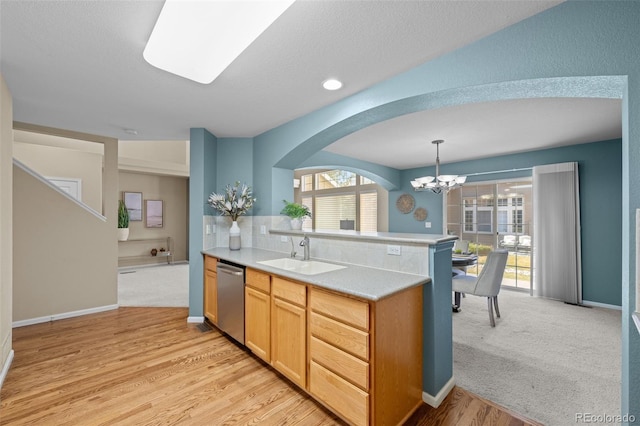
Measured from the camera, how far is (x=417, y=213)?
629 centimetres

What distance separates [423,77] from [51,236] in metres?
4.48

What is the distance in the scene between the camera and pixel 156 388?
2.11m

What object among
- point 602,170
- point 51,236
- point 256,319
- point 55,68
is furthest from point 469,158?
point 51,236

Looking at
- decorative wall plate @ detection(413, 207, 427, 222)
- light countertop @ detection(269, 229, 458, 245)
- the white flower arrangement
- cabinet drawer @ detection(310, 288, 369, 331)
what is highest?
the white flower arrangement

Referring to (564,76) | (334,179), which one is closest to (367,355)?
(564,76)

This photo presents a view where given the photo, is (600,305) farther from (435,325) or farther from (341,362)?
(341,362)

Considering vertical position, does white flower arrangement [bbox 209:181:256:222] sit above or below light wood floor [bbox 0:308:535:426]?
above

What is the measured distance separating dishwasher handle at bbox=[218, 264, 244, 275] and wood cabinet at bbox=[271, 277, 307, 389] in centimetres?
55

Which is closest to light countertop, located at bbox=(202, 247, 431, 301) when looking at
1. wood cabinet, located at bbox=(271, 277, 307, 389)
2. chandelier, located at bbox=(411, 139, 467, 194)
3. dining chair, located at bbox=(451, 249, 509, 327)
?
wood cabinet, located at bbox=(271, 277, 307, 389)

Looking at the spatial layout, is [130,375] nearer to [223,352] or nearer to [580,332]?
[223,352]

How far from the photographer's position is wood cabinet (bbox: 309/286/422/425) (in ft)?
5.18

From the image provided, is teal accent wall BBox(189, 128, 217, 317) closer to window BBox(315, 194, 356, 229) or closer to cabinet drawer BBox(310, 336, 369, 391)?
cabinet drawer BBox(310, 336, 369, 391)

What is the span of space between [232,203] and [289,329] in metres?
1.94

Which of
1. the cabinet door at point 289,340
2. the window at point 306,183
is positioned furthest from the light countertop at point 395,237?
the window at point 306,183
